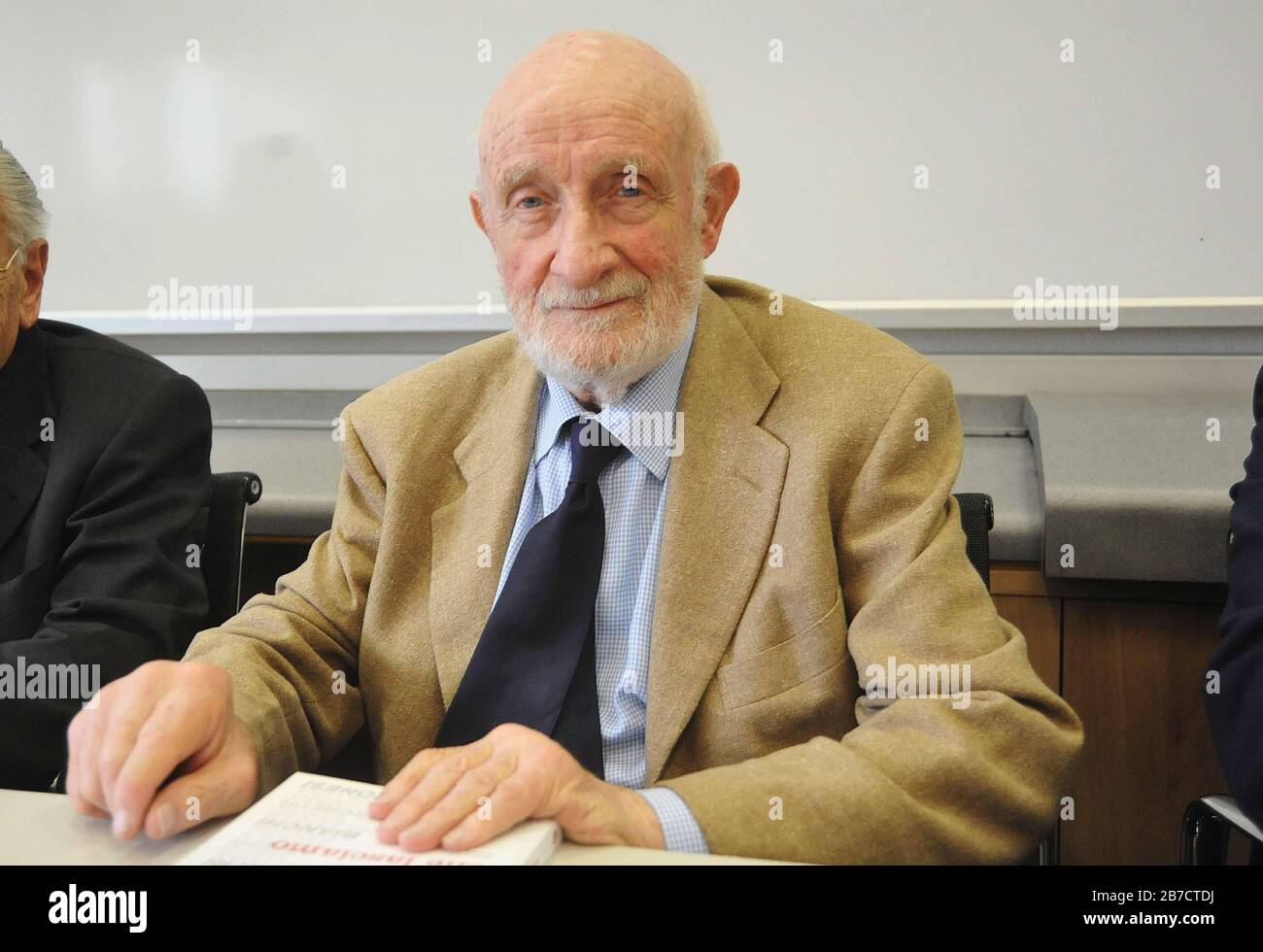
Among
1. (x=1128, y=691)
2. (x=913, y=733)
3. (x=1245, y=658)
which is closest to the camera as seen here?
(x=913, y=733)

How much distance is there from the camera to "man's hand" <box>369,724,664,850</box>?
2.74 ft

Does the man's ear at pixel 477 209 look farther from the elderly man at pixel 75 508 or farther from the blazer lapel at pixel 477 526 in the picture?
the elderly man at pixel 75 508

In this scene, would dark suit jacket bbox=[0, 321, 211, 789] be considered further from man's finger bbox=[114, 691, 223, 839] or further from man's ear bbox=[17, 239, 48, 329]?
man's finger bbox=[114, 691, 223, 839]

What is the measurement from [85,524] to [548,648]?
0.78 metres

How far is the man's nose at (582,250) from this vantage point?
1.29m

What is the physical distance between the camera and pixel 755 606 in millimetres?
1274

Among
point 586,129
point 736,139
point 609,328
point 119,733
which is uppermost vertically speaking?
point 736,139

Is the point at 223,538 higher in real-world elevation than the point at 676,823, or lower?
higher

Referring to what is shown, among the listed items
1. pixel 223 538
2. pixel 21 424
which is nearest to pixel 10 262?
pixel 21 424

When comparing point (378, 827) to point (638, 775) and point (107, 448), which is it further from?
point (107, 448)

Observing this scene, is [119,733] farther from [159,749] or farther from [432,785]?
[432,785]

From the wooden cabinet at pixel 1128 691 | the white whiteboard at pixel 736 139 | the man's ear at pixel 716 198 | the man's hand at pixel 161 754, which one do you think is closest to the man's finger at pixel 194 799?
the man's hand at pixel 161 754

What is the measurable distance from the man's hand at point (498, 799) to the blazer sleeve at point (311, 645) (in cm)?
31

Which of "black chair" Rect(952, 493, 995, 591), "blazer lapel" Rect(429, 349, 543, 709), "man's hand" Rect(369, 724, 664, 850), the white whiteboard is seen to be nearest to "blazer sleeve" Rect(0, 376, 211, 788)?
"blazer lapel" Rect(429, 349, 543, 709)
